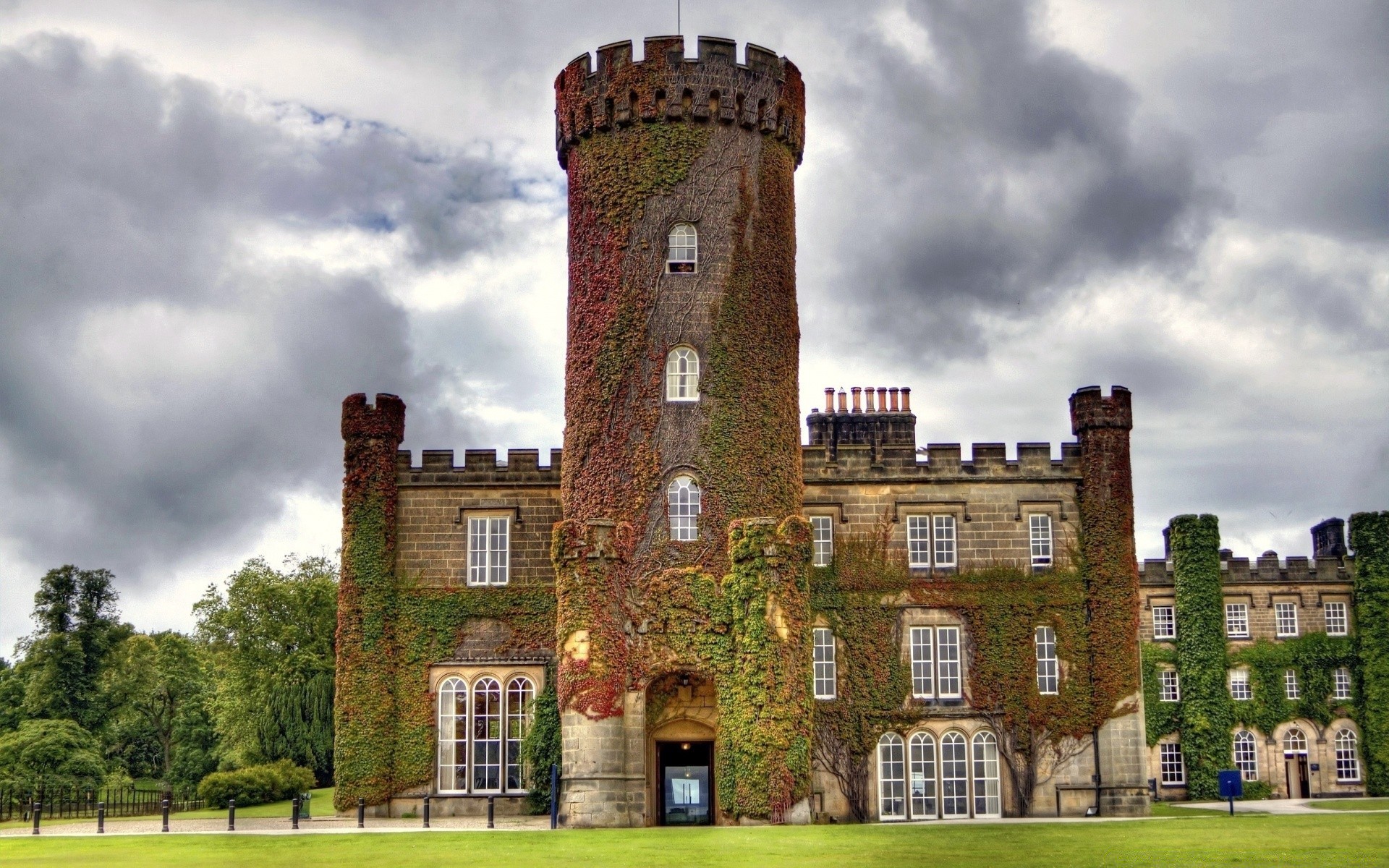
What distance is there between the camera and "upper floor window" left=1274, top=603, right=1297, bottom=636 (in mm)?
57250

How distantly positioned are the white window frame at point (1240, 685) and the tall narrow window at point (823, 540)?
79.5 feet

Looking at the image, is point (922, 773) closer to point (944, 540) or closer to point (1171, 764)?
point (944, 540)

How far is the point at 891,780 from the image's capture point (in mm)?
39531

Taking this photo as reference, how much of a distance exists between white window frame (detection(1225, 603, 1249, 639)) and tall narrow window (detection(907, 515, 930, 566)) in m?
22.2

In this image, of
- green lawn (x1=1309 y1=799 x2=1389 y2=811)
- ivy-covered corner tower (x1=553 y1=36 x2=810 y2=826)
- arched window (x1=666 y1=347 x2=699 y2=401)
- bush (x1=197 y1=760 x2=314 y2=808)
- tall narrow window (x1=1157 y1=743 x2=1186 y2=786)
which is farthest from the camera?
tall narrow window (x1=1157 y1=743 x2=1186 y2=786)

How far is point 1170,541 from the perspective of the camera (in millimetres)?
57250

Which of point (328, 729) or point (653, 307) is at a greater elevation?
point (653, 307)

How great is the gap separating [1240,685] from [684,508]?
3032cm

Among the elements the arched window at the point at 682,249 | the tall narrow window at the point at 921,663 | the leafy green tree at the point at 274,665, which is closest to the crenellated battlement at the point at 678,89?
the arched window at the point at 682,249

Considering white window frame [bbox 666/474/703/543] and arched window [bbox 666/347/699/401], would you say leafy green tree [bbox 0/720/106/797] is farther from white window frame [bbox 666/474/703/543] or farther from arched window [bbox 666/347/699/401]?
arched window [bbox 666/347/699/401]

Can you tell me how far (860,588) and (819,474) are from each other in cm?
336

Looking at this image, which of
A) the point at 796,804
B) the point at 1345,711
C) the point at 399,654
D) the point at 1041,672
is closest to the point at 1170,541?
the point at 1345,711

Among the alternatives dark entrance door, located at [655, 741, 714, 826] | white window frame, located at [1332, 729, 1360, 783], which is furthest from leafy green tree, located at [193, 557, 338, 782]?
white window frame, located at [1332, 729, 1360, 783]

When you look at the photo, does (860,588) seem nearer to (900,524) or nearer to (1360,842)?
(900,524)
